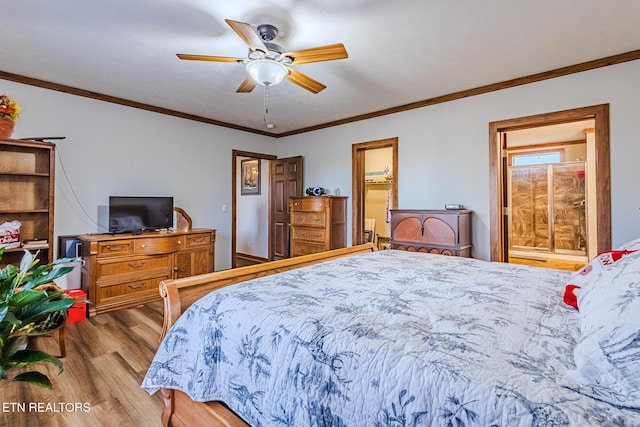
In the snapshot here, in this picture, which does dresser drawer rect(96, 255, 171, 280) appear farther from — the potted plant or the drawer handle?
the potted plant

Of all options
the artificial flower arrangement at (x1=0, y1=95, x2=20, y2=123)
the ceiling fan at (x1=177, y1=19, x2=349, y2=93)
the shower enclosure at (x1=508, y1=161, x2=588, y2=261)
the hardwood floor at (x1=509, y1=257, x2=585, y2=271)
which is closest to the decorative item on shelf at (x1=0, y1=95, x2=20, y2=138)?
the artificial flower arrangement at (x1=0, y1=95, x2=20, y2=123)

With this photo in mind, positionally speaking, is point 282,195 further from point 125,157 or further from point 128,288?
point 128,288

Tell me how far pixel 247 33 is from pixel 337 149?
10.2 ft

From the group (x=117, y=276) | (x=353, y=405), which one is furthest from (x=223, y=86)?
(x=353, y=405)

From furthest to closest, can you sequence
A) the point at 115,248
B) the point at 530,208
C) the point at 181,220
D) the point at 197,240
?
the point at 530,208 < the point at 181,220 < the point at 197,240 < the point at 115,248

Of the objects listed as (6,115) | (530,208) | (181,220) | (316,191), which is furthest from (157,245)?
(530,208)

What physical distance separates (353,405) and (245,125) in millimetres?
4966

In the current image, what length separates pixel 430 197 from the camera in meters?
4.01

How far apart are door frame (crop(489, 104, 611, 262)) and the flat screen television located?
161 inches

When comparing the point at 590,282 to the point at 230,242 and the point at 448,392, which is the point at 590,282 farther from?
the point at 230,242

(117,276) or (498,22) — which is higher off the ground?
(498,22)

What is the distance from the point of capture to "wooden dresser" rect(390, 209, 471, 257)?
3404 millimetres

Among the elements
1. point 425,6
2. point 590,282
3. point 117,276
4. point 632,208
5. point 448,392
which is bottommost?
point 117,276

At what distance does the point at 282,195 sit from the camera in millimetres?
5781
